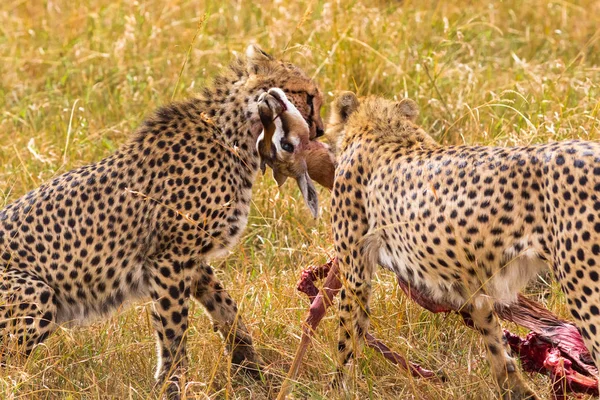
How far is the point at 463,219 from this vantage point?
3.26 metres

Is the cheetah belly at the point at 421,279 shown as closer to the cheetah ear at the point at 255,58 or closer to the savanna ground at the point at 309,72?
the savanna ground at the point at 309,72

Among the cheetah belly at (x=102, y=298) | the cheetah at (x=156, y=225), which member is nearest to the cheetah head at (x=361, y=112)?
the cheetah at (x=156, y=225)

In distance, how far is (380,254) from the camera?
372 centimetres

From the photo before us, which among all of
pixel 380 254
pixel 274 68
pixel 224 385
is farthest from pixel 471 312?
pixel 274 68

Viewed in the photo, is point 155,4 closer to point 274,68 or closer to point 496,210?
point 274,68

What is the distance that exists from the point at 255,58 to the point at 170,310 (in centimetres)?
102

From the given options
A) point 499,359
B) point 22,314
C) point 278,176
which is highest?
point 278,176

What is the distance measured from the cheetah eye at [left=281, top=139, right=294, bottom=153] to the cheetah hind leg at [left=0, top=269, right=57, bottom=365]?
3.21 ft

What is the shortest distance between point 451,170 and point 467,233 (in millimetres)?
224

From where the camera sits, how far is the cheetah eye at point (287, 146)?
400 centimetres

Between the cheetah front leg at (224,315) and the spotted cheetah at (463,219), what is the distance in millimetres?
538

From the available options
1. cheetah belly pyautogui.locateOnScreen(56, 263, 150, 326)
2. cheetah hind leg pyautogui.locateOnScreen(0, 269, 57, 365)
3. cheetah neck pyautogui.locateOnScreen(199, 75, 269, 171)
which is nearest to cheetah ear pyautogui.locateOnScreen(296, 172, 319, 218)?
cheetah neck pyautogui.locateOnScreen(199, 75, 269, 171)

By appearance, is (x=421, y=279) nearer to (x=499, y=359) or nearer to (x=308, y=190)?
(x=499, y=359)

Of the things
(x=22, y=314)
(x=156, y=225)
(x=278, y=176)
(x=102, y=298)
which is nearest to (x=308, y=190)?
(x=278, y=176)
